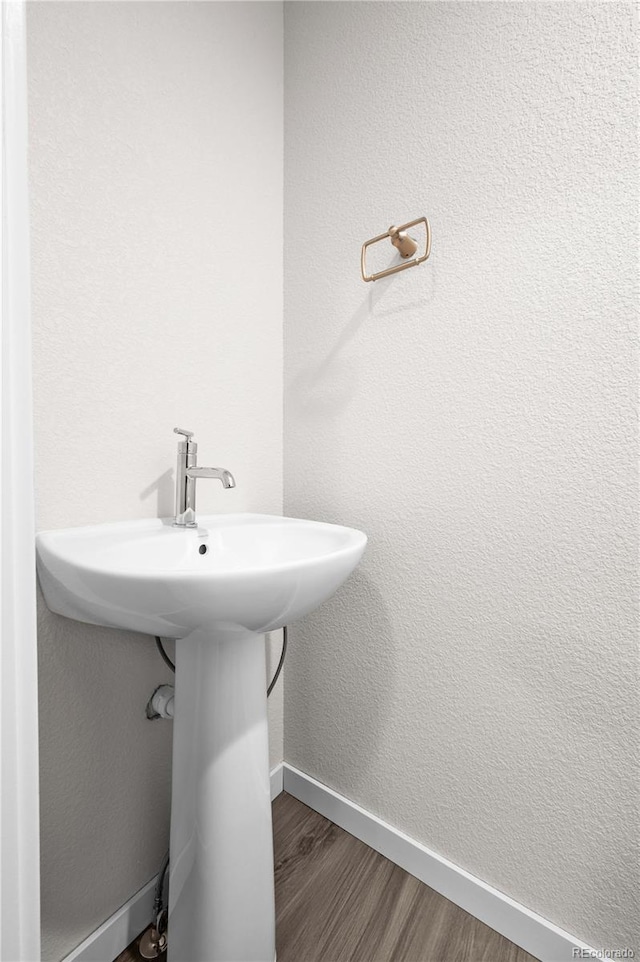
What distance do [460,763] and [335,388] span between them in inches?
35.0

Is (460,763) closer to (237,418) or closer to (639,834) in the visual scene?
(639,834)

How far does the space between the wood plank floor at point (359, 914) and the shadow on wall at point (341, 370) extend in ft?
3.46

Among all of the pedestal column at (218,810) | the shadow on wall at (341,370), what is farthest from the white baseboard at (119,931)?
the shadow on wall at (341,370)

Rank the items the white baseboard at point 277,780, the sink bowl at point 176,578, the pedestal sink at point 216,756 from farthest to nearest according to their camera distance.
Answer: the white baseboard at point 277,780 → the pedestal sink at point 216,756 → the sink bowl at point 176,578

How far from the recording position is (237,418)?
1174 mm

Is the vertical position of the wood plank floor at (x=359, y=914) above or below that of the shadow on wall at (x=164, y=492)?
below

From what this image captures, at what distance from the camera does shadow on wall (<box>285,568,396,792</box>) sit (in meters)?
1.12

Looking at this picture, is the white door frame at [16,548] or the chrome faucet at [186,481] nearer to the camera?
the white door frame at [16,548]

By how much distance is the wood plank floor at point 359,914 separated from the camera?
882 mm

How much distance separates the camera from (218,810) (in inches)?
30.3

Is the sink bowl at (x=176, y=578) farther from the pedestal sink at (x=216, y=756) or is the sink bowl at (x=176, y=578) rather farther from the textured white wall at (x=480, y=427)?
the textured white wall at (x=480, y=427)

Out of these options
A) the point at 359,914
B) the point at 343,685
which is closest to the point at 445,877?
the point at 359,914

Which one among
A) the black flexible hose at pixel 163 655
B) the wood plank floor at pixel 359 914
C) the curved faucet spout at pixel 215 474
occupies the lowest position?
the wood plank floor at pixel 359 914

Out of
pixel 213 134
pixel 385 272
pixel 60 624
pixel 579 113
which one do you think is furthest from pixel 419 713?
pixel 213 134
